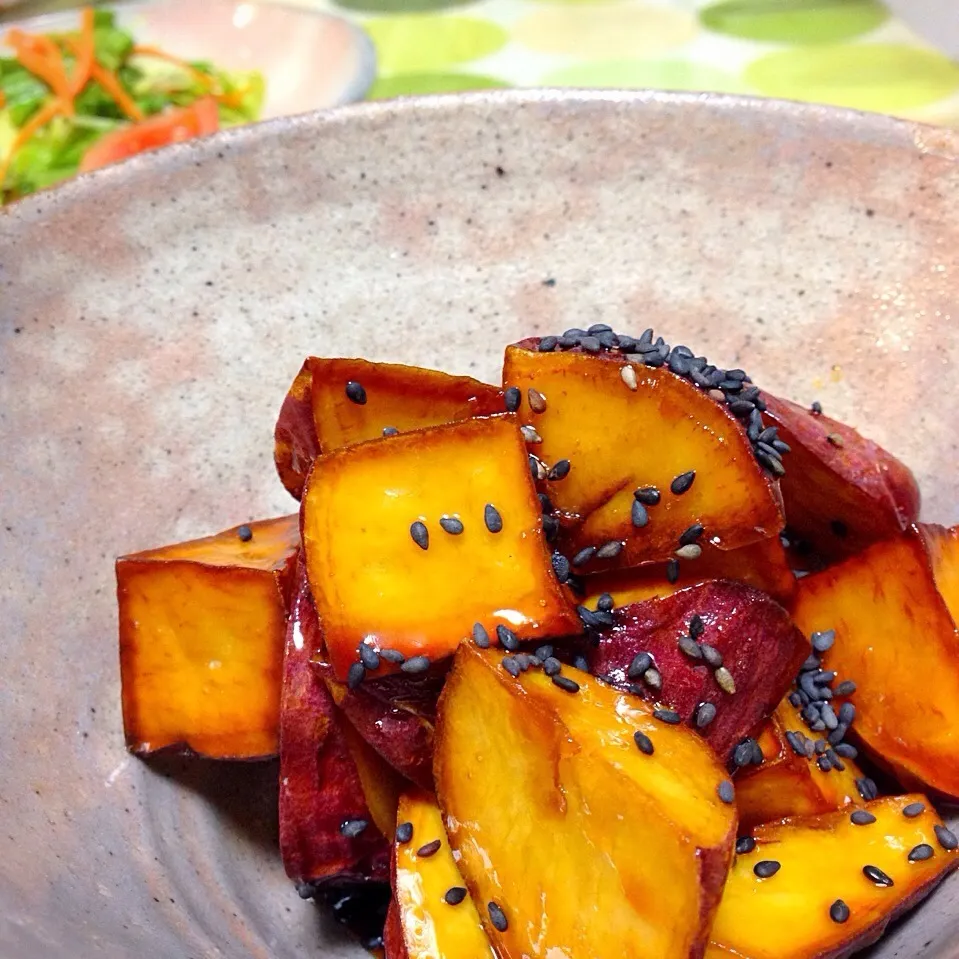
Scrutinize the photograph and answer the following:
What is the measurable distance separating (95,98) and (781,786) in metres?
3.28

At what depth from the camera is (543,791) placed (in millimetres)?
848

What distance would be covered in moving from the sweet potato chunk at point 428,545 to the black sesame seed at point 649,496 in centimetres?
12

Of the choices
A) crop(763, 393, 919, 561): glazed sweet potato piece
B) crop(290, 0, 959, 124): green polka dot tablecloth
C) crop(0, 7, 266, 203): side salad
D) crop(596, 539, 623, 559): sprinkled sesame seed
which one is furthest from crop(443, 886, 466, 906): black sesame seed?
crop(0, 7, 266, 203): side salad

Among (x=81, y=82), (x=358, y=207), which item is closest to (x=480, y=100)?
(x=358, y=207)

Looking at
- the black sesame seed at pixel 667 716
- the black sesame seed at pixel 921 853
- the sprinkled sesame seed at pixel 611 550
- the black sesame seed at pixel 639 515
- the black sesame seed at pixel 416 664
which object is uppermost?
the black sesame seed at pixel 639 515

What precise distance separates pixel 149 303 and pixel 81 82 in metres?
2.21

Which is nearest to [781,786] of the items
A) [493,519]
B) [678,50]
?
[493,519]

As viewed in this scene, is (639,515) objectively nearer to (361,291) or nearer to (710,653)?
(710,653)

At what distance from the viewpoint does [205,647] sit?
1.13 m

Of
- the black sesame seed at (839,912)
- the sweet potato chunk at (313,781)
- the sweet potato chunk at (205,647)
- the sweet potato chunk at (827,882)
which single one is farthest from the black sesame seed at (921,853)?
the sweet potato chunk at (205,647)

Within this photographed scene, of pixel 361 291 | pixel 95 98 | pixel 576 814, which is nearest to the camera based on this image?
pixel 576 814

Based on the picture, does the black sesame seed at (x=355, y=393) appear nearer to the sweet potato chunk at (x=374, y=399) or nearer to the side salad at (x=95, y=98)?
the sweet potato chunk at (x=374, y=399)

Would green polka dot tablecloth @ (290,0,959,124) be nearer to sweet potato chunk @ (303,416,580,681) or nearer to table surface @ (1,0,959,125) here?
table surface @ (1,0,959,125)

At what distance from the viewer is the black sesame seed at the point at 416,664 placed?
0.91m
